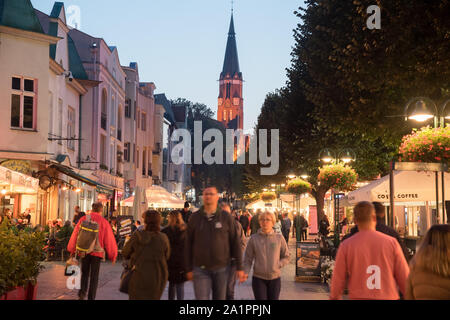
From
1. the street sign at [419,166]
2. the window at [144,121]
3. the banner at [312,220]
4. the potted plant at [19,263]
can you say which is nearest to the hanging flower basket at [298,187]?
the banner at [312,220]

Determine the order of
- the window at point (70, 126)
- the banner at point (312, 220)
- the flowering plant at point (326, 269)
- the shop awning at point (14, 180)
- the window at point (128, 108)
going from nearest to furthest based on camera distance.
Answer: the shop awning at point (14, 180) → the flowering plant at point (326, 269) → the window at point (70, 126) → the banner at point (312, 220) → the window at point (128, 108)

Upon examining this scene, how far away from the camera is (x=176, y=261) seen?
35.4 feet

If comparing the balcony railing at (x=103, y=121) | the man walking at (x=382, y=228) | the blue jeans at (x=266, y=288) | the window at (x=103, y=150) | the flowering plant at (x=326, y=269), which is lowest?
the flowering plant at (x=326, y=269)

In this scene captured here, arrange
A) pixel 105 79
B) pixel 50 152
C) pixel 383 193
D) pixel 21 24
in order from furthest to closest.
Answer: pixel 105 79 → pixel 50 152 → pixel 21 24 → pixel 383 193

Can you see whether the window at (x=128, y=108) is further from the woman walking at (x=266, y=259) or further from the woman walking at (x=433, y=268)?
the woman walking at (x=433, y=268)

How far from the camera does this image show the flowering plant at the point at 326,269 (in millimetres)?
16936

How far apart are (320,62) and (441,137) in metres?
8.59

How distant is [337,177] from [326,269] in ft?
28.8

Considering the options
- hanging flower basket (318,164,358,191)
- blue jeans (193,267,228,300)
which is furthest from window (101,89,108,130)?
blue jeans (193,267,228,300)

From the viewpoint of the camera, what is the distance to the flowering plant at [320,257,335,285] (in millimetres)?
16936

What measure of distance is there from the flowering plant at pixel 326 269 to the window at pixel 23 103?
13.9m

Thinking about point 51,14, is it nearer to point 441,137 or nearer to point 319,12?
point 319,12

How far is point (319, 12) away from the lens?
21609 mm
